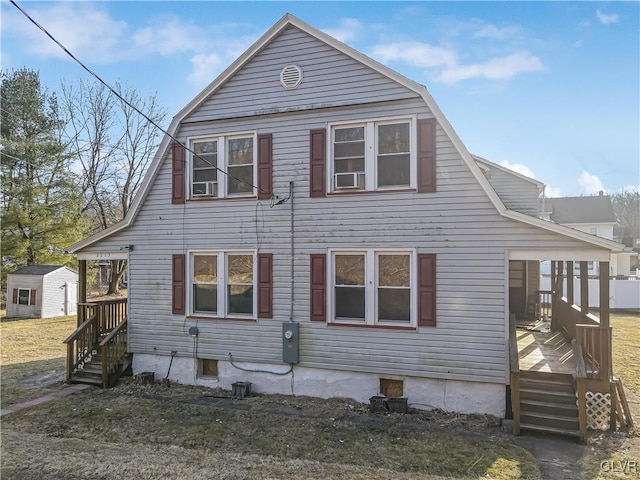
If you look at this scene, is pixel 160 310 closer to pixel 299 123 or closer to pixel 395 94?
pixel 299 123

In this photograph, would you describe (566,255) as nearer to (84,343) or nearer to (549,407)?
(549,407)

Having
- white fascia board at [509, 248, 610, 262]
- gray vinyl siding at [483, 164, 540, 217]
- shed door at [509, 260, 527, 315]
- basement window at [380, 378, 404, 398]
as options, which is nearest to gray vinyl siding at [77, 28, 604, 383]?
white fascia board at [509, 248, 610, 262]

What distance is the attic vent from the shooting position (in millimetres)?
9289

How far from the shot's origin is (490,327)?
7.93 meters

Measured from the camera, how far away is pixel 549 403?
729 centimetres

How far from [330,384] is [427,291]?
9.41 ft

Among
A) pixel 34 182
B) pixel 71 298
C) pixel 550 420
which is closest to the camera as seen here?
pixel 550 420

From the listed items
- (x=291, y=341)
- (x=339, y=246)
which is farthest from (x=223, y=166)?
(x=291, y=341)

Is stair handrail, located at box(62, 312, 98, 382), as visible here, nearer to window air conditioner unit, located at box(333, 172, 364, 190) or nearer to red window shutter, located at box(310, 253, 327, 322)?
red window shutter, located at box(310, 253, 327, 322)

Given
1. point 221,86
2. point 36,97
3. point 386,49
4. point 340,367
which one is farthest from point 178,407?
point 36,97

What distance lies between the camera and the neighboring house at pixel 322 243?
26.5 feet

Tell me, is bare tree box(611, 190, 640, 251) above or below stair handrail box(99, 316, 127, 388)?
above

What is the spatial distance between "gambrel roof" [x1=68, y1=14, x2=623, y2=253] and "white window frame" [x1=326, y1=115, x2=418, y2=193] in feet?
1.96

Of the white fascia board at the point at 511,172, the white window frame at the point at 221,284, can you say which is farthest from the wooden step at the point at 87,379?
the white fascia board at the point at 511,172
